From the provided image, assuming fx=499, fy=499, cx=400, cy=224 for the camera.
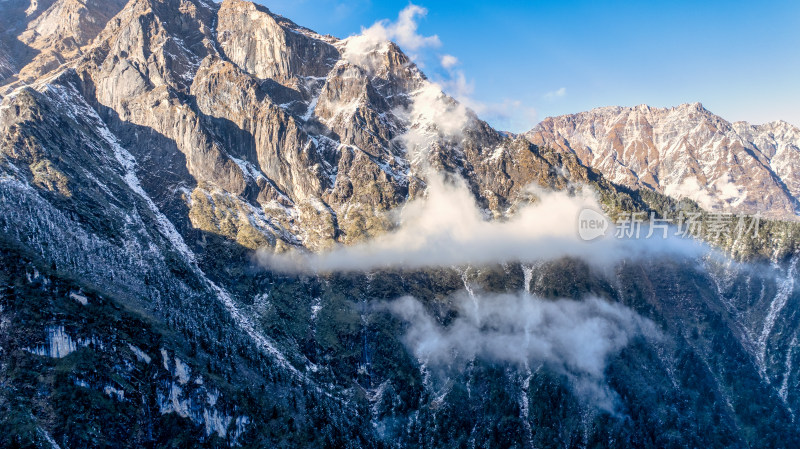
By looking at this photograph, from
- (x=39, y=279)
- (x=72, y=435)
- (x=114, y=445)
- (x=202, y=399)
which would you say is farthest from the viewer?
(x=202, y=399)

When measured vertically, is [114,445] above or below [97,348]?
below

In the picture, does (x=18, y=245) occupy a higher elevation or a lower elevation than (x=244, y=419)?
higher

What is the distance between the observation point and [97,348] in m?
171

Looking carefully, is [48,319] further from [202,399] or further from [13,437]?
[202,399]

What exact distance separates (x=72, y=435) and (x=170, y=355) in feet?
170

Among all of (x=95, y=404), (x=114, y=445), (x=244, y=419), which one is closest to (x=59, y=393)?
(x=95, y=404)

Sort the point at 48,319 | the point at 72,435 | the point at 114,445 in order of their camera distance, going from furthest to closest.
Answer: the point at 48,319 < the point at 114,445 < the point at 72,435

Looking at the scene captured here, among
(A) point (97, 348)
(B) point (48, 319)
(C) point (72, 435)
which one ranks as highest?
(B) point (48, 319)

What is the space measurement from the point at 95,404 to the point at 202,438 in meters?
42.0

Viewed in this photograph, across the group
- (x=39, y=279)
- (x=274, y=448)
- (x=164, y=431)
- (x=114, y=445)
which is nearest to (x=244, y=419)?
(x=274, y=448)

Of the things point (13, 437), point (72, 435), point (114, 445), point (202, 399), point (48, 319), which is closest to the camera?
point (13, 437)

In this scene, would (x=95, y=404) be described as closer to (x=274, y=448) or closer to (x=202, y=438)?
(x=202, y=438)

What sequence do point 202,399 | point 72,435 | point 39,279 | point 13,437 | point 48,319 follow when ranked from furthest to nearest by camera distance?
point 202,399 < point 39,279 < point 48,319 < point 72,435 < point 13,437

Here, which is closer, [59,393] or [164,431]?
[59,393]
